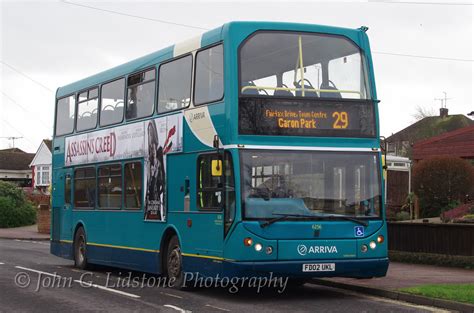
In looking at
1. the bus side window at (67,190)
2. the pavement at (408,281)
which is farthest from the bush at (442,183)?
the bus side window at (67,190)

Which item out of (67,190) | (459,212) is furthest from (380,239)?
(459,212)

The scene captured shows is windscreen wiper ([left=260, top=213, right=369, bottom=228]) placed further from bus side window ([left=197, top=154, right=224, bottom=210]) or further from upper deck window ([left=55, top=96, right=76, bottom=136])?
upper deck window ([left=55, top=96, right=76, bottom=136])

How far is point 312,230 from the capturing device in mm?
13109

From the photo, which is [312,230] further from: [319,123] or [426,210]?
[426,210]

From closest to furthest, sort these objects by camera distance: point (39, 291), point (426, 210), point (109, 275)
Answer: point (39, 291) < point (109, 275) < point (426, 210)

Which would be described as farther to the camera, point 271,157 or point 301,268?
point 271,157

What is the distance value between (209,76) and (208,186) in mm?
1898

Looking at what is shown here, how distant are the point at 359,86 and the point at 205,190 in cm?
318

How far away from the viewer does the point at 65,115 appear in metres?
21.0

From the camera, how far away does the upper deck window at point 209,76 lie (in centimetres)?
1354

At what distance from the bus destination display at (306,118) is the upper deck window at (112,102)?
5.19 metres

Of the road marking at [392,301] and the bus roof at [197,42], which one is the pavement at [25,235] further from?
the road marking at [392,301]

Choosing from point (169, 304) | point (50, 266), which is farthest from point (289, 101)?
point (50, 266)

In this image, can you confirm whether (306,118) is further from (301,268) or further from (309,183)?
(301,268)
